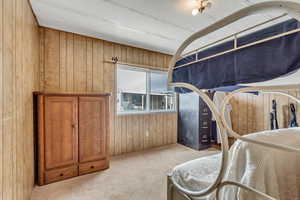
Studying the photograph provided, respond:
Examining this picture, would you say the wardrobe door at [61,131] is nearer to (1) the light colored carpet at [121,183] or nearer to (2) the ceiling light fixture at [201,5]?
(1) the light colored carpet at [121,183]

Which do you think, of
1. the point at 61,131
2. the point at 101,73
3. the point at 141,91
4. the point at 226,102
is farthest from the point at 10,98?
the point at 141,91

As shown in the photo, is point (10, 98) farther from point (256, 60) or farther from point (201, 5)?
point (201, 5)

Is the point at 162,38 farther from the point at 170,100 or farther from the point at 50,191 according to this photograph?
the point at 50,191

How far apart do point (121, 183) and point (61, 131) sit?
1.17 m

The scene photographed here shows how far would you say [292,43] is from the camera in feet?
2.48

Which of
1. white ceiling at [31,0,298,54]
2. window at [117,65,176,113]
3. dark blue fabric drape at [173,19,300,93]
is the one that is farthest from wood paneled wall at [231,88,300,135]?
dark blue fabric drape at [173,19,300,93]

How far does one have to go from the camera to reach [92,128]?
2.46 m

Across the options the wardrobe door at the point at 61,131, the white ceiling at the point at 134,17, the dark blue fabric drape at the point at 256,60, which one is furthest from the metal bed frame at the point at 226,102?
the wardrobe door at the point at 61,131

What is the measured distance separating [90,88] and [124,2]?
5.53 feet

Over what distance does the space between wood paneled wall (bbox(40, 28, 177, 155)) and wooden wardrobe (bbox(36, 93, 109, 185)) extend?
0.56 meters

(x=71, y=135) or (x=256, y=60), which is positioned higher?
(x=256, y=60)

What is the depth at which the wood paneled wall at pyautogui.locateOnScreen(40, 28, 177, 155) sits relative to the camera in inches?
101

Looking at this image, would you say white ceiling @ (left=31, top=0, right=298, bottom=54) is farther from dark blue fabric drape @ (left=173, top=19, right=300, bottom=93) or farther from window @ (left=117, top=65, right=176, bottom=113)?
dark blue fabric drape @ (left=173, top=19, right=300, bottom=93)

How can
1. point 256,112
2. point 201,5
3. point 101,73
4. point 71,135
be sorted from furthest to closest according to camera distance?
point 256,112
point 101,73
point 71,135
point 201,5
